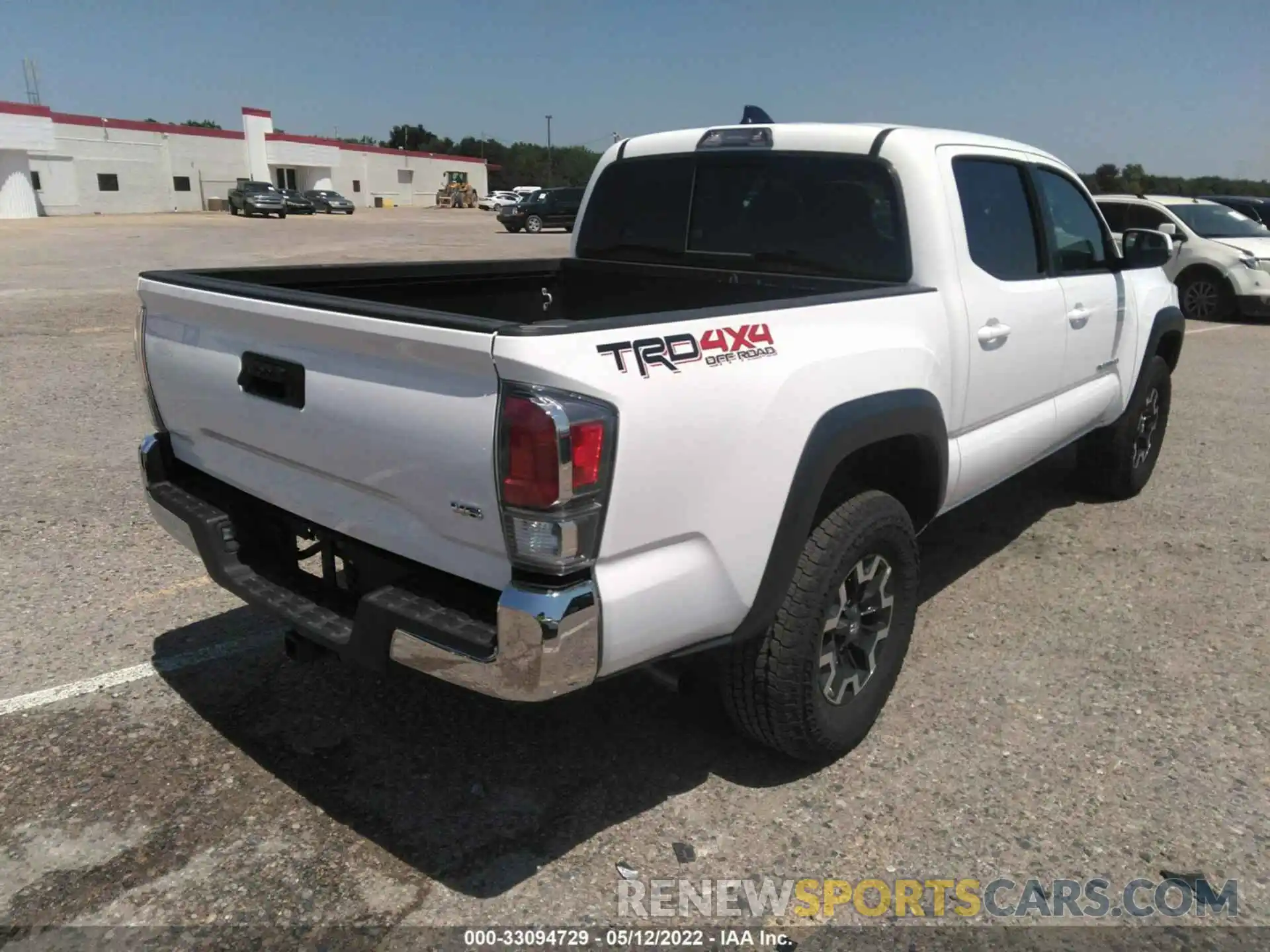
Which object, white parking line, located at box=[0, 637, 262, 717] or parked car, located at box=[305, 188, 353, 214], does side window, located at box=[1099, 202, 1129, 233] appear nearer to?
white parking line, located at box=[0, 637, 262, 717]

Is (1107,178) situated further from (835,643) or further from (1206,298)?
(835,643)

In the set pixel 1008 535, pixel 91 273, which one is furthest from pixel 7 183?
pixel 1008 535

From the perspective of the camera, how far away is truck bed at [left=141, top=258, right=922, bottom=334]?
351 centimetres

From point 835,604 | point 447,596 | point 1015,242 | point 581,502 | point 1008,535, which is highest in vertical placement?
point 1015,242

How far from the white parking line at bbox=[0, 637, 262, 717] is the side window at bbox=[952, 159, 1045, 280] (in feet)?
10.5

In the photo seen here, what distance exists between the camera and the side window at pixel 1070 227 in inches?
172

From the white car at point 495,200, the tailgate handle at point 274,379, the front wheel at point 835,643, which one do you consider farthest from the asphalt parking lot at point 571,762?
the white car at point 495,200

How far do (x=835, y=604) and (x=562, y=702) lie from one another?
1107mm

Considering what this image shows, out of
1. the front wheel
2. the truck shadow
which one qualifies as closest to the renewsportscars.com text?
the truck shadow

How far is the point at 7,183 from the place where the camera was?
4756cm

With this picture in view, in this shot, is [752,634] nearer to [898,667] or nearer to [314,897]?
[898,667]

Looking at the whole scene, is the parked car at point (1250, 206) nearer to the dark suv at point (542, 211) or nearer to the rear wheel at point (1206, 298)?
the rear wheel at point (1206, 298)

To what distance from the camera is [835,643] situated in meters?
3.06

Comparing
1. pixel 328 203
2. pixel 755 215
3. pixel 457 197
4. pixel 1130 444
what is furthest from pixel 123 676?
pixel 457 197
